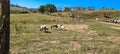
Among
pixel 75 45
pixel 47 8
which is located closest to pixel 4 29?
pixel 75 45

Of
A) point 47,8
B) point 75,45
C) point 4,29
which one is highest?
point 47,8

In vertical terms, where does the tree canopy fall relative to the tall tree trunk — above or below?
above

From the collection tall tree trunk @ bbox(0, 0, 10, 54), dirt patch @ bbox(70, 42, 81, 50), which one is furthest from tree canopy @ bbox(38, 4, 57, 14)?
tall tree trunk @ bbox(0, 0, 10, 54)

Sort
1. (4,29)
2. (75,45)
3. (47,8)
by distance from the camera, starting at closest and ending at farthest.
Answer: (4,29) → (75,45) → (47,8)

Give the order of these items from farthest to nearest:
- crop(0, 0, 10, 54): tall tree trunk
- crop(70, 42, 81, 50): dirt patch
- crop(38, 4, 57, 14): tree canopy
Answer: crop(38, 4, 57, 14): tree canopy < crop(70, 42, 81, 50): dirt patch < crop(0, 0, 10, 54): tall tree trunk

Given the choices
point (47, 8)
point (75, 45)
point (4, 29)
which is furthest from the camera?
point (47, 8)

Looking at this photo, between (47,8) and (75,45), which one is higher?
(47,8)

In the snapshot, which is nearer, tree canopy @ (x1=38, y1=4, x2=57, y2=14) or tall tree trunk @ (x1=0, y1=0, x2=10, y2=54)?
tall tree trunk @ (x1=0, y1=0, x2=10, y2=54)

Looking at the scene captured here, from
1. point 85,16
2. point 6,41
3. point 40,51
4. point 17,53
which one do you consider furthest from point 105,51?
point 85,16

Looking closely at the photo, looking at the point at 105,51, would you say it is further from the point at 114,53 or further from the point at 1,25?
the point at 1,25

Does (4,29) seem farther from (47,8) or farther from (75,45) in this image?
(47,8)

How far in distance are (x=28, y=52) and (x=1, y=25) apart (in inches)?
249

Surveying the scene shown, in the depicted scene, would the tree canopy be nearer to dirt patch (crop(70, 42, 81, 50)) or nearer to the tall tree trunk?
dirt patch (crop(70, 42, 81, 50))

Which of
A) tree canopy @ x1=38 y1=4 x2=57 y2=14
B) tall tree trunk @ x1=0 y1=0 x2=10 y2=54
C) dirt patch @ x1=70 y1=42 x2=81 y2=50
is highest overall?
tree canopy @ x1=38 y1=4 x2=57 y2=14
